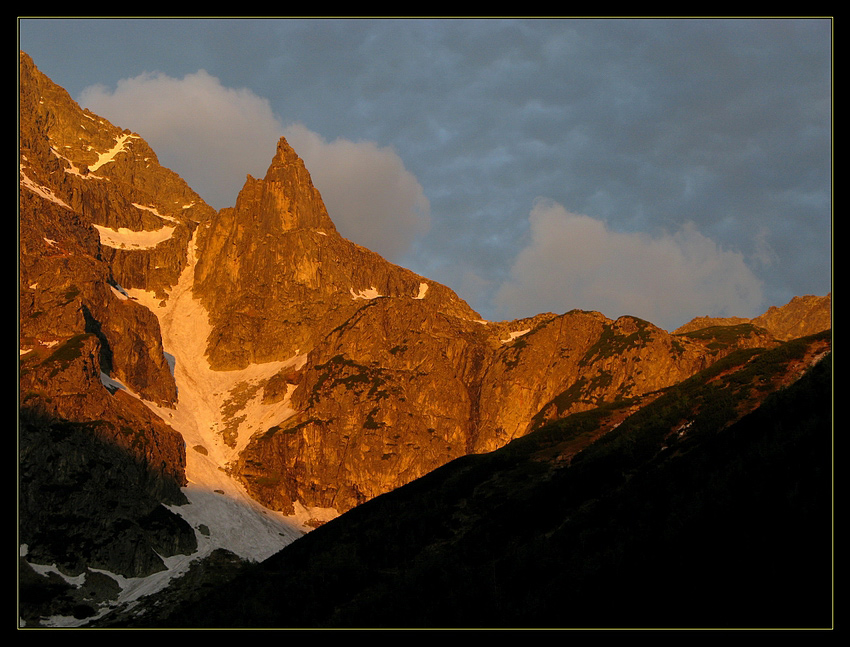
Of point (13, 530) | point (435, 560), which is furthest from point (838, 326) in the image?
point (13, 530)

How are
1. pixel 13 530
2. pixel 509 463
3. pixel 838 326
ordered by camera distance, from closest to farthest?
1. pixel 13 530
2. pixel 838 326
3. pixel 509 463

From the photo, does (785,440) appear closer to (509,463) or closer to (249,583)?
(509,463)

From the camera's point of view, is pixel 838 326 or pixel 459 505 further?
pixel 459 505

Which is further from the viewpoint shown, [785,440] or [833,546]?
[785,440]

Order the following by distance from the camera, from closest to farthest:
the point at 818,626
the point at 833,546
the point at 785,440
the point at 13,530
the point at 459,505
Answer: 1. the point at 818,626
2. the point at 833,546
3. the point at 13,530
4. the point at 785,440
5. the point at 459,505

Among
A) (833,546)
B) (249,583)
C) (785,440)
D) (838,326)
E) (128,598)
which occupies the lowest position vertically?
(128,598)

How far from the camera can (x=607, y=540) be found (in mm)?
45969

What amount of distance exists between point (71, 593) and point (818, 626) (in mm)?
186511

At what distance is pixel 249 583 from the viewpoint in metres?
81.6

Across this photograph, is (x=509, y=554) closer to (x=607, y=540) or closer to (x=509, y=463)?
(x=607, y=540)

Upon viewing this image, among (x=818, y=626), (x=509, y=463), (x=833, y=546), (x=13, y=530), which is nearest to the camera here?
(x=818, y=626)

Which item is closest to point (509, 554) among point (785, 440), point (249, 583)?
point (785, 440)

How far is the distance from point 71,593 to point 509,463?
14254 cm

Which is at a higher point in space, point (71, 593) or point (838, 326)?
point (838, 326)
